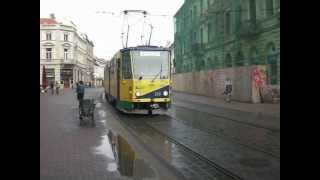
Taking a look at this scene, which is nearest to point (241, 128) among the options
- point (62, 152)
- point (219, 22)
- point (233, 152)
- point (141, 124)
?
point (141, 124)

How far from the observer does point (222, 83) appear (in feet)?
122

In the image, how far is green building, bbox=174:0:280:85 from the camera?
96.1ft

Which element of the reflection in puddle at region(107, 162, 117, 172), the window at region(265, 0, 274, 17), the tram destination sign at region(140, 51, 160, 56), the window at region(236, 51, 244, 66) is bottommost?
the reflection in puddle at region(107, 162, 117, 172)

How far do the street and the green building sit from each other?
4717 millimetres

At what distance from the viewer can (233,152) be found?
1032 centimetres

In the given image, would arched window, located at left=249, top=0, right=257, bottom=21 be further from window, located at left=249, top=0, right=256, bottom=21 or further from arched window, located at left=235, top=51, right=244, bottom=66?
arched window, located at left=235, top=51, right=244, bottom=66

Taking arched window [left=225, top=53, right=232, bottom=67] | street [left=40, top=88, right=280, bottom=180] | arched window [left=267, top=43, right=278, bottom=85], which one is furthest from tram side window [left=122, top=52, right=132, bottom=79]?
arched window [left=225, top=53, right=232, bottom=67]

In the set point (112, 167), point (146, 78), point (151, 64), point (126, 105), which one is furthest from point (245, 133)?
point (126, 105)

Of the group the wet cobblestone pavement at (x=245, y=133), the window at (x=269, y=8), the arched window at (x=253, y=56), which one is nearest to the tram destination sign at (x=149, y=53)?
the wet cobblestone pavement at (x=245, y=133)

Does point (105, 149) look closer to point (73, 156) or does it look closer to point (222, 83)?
point (73, 156)

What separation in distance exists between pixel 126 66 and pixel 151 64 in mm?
1139

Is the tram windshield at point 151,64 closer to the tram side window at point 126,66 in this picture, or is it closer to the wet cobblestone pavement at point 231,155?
the tram side window at point 126,66

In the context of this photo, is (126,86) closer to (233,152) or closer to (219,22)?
(233,152)
